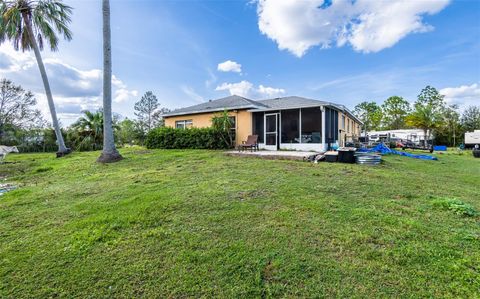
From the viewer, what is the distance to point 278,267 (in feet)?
6.75

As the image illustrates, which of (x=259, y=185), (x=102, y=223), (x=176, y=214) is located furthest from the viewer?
(x=259, y=185)

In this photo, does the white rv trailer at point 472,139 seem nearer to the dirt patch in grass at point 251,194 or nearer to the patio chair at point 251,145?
the patio chair at point 251,145

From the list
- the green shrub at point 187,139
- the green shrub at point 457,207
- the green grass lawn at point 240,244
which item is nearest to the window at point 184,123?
the green shrub at point 187,139

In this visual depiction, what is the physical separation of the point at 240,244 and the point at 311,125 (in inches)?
376

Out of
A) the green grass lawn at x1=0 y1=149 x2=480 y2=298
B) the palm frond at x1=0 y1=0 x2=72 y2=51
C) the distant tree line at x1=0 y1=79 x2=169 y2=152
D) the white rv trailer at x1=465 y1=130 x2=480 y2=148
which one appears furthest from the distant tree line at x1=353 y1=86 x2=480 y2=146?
the palm frond at x1=0 y1=0 x2=72 y2=51

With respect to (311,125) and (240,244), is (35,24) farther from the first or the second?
(240,244)

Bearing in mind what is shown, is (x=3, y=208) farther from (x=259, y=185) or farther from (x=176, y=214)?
(x=259, y=185)

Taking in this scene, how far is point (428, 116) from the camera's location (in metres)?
26.4

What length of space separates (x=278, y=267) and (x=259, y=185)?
8.67 feet

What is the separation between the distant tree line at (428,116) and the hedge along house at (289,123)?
51.1ft

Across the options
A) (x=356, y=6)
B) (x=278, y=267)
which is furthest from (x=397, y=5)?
(x=278, y=267)

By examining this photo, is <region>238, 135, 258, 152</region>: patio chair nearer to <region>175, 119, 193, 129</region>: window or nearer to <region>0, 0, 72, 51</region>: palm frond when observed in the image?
<region>175, 119, 193, 129</region>: window

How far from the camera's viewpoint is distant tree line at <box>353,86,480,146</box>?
2720cm

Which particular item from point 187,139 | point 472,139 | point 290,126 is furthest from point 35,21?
point 472,139
